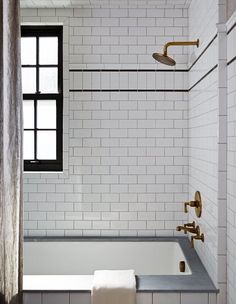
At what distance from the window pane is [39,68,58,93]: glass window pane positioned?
11 centimetres

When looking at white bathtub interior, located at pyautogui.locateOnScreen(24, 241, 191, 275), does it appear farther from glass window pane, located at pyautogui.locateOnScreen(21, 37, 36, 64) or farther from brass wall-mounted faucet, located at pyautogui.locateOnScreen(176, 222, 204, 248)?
glass window pane, located at pyautogui.locateOnScreen(21, 37, 36, 64)

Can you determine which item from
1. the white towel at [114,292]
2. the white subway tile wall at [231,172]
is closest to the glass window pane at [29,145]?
the white towel at [114,292]

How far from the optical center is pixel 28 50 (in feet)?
11.7

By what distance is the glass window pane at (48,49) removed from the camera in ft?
11.7

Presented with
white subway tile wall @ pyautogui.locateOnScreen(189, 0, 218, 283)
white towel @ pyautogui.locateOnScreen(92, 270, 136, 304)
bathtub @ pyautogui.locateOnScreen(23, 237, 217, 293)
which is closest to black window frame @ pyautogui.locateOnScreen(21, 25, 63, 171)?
bathtub @ pyautogui.locateOnScreen(23, 237, 217, 293)

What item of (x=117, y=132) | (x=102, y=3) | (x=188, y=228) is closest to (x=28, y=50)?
(x=102, y=3)

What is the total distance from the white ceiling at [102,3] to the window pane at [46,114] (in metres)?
0.81

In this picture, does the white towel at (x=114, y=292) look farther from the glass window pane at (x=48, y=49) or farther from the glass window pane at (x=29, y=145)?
the glass window pane at (x=48, y=49)

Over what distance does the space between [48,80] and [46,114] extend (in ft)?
1.00

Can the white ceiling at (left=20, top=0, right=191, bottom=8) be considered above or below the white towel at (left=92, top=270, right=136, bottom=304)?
above

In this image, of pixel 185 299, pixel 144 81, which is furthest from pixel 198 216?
pixel 144 81

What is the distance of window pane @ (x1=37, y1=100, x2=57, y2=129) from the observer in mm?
3555

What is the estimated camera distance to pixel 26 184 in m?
3.48

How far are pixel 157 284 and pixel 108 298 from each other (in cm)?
31
